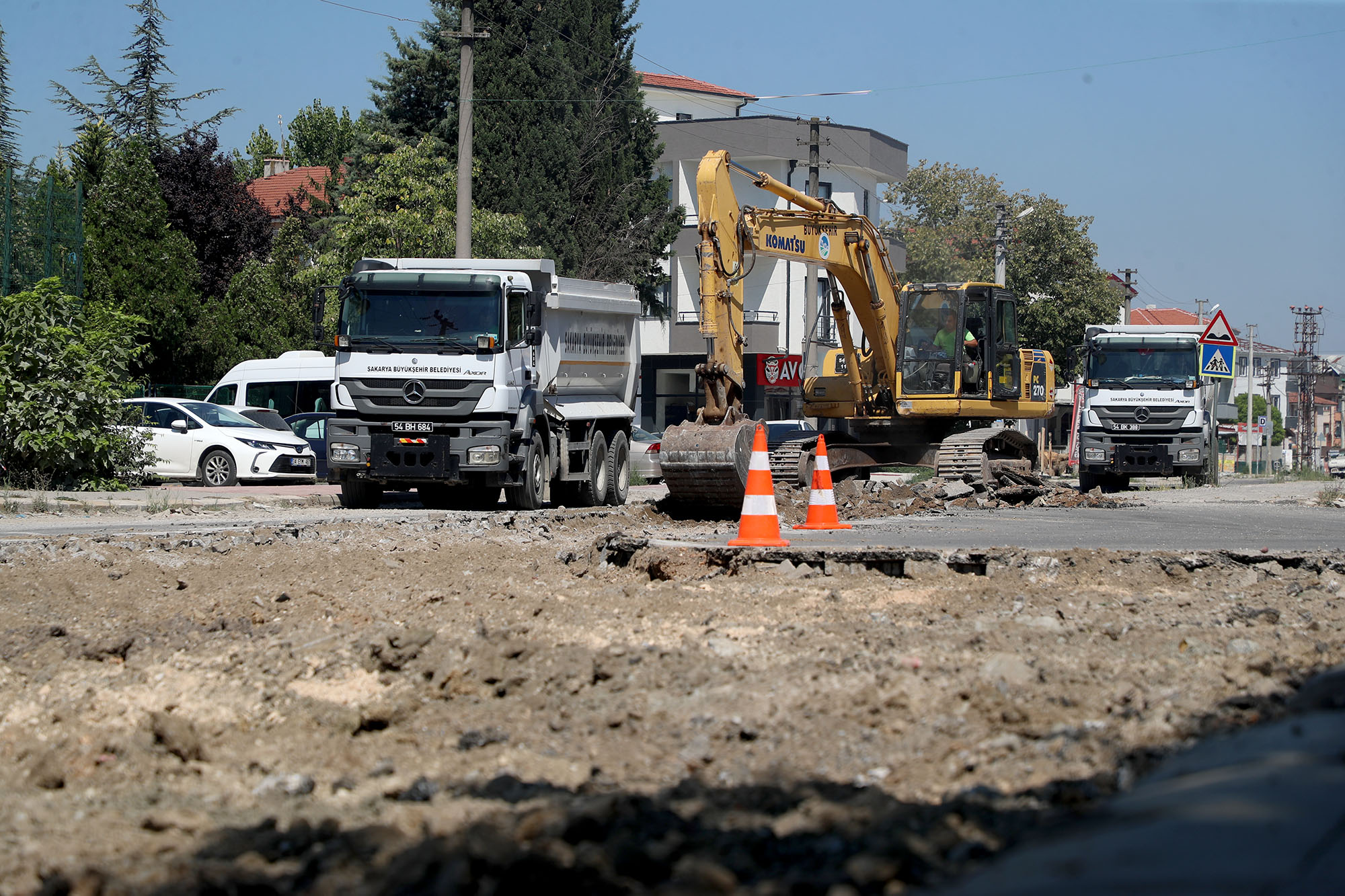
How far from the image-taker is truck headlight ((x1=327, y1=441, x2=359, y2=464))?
1591 cm

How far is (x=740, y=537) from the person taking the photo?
395 inches

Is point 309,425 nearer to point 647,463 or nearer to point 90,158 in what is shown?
point 647,463

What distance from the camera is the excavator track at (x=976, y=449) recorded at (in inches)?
711

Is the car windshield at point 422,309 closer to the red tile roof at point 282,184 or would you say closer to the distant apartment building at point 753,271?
the distant apartment building at point 753,271

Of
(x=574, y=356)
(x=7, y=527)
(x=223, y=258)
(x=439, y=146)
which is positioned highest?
(x=439, y=146)

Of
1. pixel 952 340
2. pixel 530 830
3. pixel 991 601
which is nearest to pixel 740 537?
pixel 991 601

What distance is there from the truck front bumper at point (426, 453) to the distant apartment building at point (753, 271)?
28.6 metres

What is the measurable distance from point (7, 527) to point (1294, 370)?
301 ft

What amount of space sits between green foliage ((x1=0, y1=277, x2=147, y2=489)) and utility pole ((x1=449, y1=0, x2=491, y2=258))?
5.97m

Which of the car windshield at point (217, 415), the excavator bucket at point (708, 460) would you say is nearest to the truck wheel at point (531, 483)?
the excavator bucket at point (708, 460)

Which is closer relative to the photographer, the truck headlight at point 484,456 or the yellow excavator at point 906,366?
the truck headlight at point 484,456

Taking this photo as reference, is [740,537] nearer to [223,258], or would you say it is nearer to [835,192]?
[223,258]

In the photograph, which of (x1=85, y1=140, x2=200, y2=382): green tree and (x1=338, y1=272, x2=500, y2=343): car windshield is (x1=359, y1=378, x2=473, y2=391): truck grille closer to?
(x1=338, y1=272, x2=500, y2=343): car windshield

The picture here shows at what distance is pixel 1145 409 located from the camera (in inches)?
913
